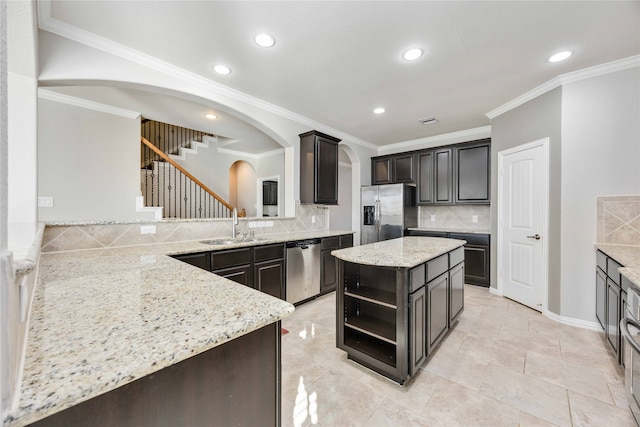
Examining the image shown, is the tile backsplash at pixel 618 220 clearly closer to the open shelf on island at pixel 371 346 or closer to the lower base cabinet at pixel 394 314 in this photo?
the lower base cabinet at pixel 394 314

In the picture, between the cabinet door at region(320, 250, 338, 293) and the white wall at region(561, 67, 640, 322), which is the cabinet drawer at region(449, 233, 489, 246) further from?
the cabinet door at region(320, 250, 338, 293)

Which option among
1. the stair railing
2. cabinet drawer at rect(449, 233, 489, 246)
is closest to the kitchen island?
cabinet drawer at rect(449, 233, 489, 246)

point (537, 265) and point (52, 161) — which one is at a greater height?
point (52, 161)

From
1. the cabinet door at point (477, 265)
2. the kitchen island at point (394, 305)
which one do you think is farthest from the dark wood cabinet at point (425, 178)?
the kitchen island at point (394, 305)

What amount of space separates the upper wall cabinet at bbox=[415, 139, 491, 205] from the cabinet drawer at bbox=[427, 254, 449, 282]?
2383 millimetres

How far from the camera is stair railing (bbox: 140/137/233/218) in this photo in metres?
4.91

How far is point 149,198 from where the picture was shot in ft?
16.0

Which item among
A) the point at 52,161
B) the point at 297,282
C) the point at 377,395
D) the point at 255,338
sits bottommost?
the point at 377,395

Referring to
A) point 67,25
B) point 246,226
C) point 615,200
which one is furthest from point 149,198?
point 615,200

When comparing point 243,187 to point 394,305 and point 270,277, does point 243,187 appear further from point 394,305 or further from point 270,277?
point 394,305

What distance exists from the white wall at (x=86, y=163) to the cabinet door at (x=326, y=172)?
280 cm

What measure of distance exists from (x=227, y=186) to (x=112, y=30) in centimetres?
484

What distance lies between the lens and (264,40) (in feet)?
7.06

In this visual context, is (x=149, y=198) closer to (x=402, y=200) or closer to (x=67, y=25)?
(x=67, y=25)
